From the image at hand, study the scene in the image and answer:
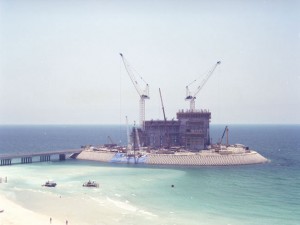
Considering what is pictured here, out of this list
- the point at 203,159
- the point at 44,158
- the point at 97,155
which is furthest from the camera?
the point at 44,158

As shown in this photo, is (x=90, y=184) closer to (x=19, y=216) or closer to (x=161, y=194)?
(x=161, y=194)

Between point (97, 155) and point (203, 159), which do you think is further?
point (97, 155)

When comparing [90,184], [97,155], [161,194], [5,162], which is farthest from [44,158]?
[161,194]

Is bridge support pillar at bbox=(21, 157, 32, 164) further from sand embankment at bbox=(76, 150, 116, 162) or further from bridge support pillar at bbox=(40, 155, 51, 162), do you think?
sand embankment at bbox=(76, 150, 116, 162)

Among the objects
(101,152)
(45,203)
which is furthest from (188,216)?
(101,152)

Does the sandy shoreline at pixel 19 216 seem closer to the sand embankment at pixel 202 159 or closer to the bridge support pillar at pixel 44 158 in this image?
the sand embankment at pixel 202 159

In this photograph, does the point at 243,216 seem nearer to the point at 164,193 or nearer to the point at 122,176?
the point at 164,193

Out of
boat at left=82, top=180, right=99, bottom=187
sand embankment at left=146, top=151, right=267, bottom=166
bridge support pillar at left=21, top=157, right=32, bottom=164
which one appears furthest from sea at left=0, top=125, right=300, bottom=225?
bridge support pillar at left=21, top=157, right=32, bottom=164
